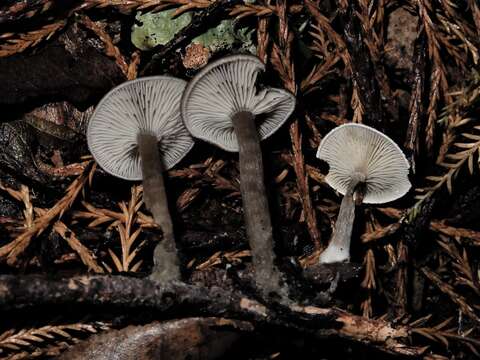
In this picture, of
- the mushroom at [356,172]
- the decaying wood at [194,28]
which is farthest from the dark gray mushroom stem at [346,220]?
the decaying wood at [194,28]

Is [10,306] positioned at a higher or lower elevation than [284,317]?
higher

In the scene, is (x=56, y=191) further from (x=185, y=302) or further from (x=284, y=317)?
(x=284, y=317)

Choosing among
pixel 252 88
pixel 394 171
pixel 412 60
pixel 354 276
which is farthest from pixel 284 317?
pixel 412 60

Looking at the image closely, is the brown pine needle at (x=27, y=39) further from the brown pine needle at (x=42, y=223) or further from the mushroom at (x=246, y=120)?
the mushroom at (x=246, y=120)

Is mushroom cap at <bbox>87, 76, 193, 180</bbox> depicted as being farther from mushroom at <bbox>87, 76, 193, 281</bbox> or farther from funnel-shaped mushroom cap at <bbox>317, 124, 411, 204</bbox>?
funnel-shaped mushroom cap at <bbox>317, 124, 411, 204</bbox>

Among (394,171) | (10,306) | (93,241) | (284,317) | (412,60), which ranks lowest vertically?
(284,317)

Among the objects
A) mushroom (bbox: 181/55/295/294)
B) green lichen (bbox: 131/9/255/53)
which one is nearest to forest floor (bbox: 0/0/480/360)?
green lichen (bbox: 131/9/255/53)

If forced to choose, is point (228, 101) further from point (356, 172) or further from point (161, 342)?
point (161, 342)
